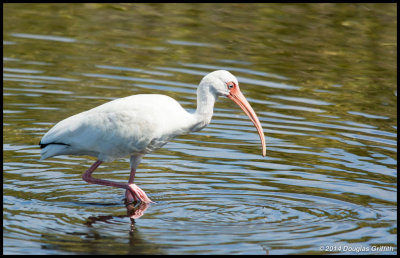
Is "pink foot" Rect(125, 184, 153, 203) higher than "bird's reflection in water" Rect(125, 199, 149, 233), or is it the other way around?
"pink foot" Rect(125, 184, 153, 203)

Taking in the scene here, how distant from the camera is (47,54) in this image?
15.6 metres

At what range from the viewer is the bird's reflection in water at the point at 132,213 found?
8516 mm

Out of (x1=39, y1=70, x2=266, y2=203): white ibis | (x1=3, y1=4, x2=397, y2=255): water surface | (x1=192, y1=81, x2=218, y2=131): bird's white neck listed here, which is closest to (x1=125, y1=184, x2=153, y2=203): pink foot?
(x1=39, y1=70, x2=266, y2=203): white ibis

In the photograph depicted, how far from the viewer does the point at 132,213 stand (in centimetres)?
891

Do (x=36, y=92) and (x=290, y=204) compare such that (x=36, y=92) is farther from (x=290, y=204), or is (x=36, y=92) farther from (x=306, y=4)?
(x=306, y=4)

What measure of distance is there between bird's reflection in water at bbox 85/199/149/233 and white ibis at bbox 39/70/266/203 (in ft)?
0.28

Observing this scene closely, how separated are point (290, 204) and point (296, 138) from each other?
2.67 meters

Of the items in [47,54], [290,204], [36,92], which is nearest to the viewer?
[290,204]

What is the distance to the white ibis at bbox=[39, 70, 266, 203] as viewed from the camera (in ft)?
29.7

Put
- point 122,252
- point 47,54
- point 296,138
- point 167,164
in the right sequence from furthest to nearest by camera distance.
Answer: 1. point 47,54
2. point 296,138
3. point 167,164
4. point 122,252

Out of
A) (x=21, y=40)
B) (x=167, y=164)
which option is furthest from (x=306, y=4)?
(x=167, y=164)

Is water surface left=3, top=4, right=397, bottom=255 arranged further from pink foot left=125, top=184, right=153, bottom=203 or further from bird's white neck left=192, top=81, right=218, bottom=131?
bird's white neck left=192, top=81, right=218, bottom=131

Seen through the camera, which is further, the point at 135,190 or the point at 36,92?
the point at 36,92

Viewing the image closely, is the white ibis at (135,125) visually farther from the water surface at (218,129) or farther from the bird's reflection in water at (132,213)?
the water surface at (218,129)
